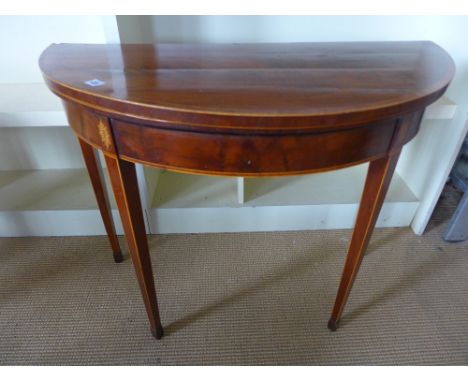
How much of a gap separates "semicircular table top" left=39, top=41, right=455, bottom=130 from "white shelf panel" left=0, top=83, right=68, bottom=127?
0.67 ft

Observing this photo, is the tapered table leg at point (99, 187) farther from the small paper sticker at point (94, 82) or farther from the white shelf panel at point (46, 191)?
the small paper sticker at point (94, 82)

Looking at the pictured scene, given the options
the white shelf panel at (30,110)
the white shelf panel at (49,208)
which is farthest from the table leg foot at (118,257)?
the white shelf panel at (30,110)

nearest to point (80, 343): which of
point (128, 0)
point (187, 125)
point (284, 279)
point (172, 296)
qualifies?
point (172, 296)

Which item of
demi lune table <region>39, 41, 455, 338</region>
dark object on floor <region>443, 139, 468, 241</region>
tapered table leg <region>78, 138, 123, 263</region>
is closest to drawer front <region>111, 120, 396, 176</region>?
demi lune table <region>39, 41, 455, 338</region>

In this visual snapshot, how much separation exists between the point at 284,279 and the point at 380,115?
73cm

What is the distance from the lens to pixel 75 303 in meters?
1.03

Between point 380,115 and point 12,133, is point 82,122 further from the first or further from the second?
point 12,133

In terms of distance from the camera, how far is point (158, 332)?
912 millimetres

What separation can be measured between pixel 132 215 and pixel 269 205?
2.04 ft

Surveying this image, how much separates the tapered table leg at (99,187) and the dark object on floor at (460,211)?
1185 mm

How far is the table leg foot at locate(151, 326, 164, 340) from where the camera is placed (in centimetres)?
91

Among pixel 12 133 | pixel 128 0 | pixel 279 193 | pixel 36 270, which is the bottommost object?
pixel 36 270

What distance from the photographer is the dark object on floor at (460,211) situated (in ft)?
3.89

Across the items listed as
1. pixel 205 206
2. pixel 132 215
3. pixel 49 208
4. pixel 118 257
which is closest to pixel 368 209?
pixel 132 215
